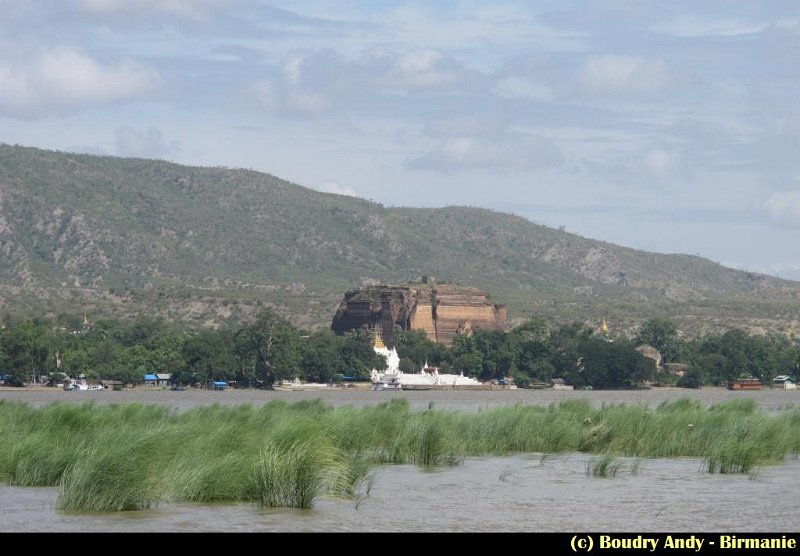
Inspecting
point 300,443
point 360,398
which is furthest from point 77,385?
point 300,443

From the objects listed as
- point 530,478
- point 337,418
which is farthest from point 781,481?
point 337,418

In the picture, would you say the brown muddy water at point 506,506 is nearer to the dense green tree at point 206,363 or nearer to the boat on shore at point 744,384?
the dense green tree at point 206,363

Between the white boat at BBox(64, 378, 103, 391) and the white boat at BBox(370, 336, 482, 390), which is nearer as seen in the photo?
the white boat at BBox(64, 378, 103, 391)

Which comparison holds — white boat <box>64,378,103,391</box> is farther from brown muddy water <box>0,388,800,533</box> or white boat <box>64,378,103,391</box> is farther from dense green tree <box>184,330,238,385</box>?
brown muddy water <box>0,388,800,533</box>

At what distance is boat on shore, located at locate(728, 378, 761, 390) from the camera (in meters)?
166

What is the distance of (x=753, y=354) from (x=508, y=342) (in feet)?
101

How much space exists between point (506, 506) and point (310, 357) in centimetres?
13987

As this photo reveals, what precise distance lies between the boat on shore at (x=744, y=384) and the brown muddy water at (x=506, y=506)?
13559 centimetres

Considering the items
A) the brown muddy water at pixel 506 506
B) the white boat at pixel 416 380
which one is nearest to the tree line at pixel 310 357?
the white boat at pixel 416 380

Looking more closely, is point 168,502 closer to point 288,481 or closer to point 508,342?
point 288,481

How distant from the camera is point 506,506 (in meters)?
27.5

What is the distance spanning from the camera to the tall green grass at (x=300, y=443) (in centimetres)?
2528

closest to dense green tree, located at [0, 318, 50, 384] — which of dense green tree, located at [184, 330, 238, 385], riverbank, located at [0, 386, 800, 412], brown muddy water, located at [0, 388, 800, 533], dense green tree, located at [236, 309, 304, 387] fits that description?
riverbank, located at [0, 386, 800, 412]

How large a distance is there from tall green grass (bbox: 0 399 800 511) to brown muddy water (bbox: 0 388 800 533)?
0.38 meters
